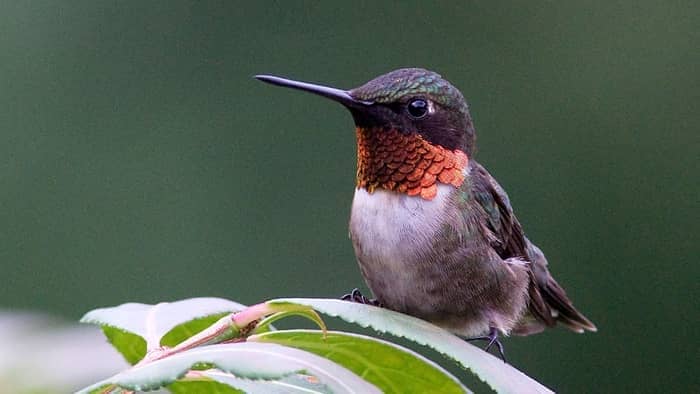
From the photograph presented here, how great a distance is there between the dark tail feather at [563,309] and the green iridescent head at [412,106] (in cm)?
92

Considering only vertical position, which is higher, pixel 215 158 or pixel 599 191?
pixel 215 158

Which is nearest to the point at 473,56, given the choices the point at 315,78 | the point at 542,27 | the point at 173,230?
the point at 542,27

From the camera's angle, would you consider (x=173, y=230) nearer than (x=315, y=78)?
Yes

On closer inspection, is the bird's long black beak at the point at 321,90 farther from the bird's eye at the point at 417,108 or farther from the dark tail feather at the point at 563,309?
the dark tail feather at the point at 563,309

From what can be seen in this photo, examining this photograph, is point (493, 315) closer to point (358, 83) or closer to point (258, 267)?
point (258, 267)

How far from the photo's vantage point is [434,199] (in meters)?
2.88

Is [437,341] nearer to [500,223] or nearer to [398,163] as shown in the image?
[398,163]

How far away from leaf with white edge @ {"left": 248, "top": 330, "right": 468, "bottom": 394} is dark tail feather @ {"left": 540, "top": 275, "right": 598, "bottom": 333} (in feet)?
7.07

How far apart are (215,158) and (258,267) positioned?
0.80m

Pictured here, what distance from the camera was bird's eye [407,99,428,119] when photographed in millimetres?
2887

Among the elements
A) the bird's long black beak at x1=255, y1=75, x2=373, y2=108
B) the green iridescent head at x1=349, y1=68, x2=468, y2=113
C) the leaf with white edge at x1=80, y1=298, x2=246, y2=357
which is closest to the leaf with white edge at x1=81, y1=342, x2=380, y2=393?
the leaf with white edge at x1=80, y1=298, x2=246, y2=357

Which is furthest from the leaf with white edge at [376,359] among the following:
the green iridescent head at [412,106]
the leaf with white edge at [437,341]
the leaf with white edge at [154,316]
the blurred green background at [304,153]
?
the blurred green background at [304,153]

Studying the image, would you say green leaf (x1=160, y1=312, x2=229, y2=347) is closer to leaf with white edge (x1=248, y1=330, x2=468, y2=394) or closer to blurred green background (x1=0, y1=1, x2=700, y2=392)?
leaf with white edge (x1=248, y1=330, x2=468, y2=394)

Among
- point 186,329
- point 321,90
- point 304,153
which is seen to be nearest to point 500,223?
point 321,90
